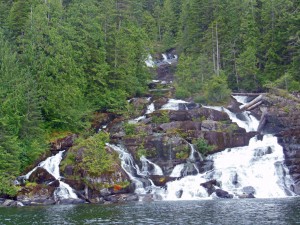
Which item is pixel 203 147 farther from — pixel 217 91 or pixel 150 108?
pixel 217 91

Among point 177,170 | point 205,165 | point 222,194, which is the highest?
point 205,165

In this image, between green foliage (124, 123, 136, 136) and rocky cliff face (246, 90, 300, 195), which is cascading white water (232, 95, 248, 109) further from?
green foliage (124, 123, 136, 136)

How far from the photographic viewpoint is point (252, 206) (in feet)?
107

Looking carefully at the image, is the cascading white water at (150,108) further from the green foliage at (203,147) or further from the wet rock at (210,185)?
the wet rock at (210,185)

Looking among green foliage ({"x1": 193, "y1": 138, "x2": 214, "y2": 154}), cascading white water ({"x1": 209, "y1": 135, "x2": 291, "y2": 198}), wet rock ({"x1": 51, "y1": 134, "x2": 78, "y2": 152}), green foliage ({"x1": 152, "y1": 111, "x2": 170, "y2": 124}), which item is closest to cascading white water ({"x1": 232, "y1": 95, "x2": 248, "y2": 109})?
cascading white water ({"x1": 209, "y1": 135, "x2": 291, "y2": 198})

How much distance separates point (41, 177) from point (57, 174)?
56.9 inches

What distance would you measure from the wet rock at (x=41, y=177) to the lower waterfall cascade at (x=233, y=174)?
22.6 feet

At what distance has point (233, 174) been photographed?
42312 mm


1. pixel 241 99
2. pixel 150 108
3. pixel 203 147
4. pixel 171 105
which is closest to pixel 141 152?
pixel 203 147

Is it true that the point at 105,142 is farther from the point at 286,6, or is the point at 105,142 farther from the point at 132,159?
the point at 286,6

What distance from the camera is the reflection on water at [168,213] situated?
86.9 feet

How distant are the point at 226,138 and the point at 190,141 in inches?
144

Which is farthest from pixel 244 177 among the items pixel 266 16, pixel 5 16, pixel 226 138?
pixel 5 16

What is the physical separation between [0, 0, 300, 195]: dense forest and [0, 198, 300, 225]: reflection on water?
8.84m
